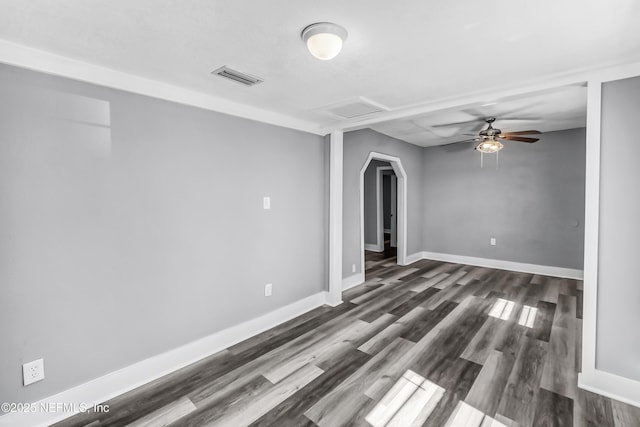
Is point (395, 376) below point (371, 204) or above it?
below

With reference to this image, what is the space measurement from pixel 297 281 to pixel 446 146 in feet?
14.8

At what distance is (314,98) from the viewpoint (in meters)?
2.79

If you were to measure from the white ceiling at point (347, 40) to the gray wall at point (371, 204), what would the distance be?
5170mm

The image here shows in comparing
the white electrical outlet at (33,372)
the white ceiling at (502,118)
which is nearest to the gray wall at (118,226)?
the white electrical outlet at (33,372)

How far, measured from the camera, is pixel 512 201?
552 centimetres

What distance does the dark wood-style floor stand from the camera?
196cm


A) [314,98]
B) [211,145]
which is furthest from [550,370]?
[211,145]

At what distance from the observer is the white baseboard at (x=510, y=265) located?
504cm

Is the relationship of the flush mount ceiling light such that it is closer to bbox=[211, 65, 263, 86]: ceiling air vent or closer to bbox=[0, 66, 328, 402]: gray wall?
bbox=[211, 65, 263, 86]: ceiling air vent

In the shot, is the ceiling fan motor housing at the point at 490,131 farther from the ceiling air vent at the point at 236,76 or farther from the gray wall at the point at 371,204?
the gray wall at the point at 371,204

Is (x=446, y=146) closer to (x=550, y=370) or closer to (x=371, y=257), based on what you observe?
(x=371, y=257)

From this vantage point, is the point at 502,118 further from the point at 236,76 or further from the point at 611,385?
the point at 236,76

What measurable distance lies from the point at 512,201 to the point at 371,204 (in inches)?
125

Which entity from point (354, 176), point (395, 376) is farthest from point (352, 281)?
point (395, 376)
